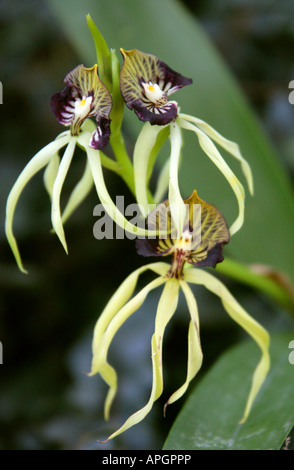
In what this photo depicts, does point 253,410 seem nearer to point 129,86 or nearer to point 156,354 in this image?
point 156,354

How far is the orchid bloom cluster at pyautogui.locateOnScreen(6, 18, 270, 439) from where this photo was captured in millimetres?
562

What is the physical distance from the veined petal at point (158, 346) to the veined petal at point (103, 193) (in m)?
0.08

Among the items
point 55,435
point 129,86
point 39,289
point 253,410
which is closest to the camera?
point 129,86

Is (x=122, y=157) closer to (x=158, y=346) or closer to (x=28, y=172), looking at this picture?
(x=28, y=172)

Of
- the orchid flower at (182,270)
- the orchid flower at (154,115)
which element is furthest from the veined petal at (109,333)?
the orchid flower at (154,115)

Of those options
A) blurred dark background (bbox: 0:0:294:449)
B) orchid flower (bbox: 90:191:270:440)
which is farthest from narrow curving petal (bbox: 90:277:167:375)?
blurred dark background (bbox: 0:0:294:449)

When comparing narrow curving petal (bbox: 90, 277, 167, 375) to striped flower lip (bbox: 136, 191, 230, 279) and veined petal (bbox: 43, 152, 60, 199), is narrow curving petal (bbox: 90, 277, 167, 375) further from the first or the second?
veined petal (bbox: 43, 152, 60, 199)

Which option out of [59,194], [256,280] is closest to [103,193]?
[59,194]

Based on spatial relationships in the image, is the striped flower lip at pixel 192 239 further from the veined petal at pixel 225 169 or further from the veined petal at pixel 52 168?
the veined petal at pixel 52 168

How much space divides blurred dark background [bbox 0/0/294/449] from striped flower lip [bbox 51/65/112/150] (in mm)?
483

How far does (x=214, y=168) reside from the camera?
963 millimetres

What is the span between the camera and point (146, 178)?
62cm

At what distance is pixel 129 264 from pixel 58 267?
0.48ft
